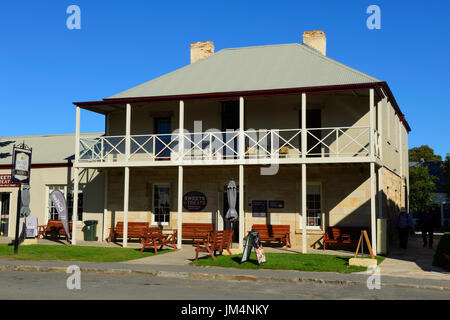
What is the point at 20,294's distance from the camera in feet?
27.2

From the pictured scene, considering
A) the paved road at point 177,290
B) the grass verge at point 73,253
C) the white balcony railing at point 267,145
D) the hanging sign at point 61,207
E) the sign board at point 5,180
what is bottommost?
the paved road at point 177,290

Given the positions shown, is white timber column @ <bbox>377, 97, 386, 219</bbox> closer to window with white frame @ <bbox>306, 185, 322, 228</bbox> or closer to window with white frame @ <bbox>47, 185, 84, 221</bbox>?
window with white frame @ <bbox>306, 185, 322, 228</bbox>

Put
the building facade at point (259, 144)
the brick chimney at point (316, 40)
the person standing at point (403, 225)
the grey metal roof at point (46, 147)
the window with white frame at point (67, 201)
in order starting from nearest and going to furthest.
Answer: the building facade at point (259, 144) < the person standing at point (403, 225) < the window with white frame at point (67, 201) < the brick chimney at point (316, 40) < the grey metal roof at point (46, 147)

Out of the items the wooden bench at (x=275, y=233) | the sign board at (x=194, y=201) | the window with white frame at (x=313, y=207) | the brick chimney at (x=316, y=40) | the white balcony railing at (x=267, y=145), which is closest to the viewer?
the white balcony railing at (x=267, y=145)

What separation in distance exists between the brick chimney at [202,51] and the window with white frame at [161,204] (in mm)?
6503

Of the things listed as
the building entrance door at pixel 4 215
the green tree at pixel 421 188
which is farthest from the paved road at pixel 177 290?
the green tree at pixel 421 188

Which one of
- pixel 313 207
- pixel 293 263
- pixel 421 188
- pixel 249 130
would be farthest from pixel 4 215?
pixel 421 188

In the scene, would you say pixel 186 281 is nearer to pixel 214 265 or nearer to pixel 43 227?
pixel 214 265

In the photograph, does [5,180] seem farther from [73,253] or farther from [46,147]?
[73,253]

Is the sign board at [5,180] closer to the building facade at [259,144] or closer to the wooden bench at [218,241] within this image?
the building facade at [259,144]

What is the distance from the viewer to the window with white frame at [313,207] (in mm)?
17844

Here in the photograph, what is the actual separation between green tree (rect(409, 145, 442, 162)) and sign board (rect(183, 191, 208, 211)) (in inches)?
1839

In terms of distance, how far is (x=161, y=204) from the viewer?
19.8 metres
